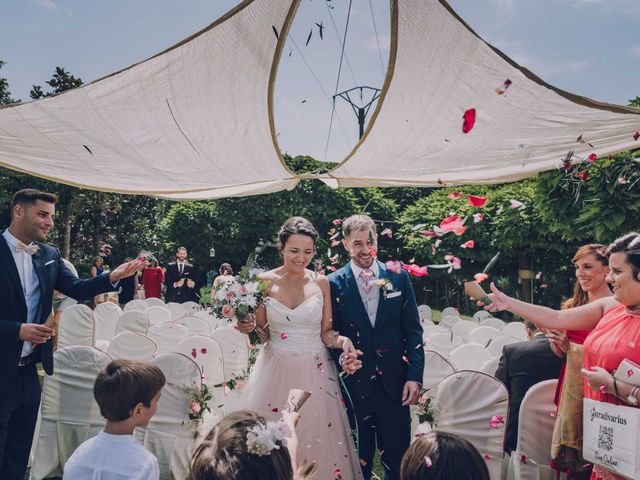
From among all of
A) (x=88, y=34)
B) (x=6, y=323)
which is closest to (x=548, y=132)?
(x=6, y=323)

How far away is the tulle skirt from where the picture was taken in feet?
11.5

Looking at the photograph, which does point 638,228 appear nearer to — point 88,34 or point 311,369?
point 311,369

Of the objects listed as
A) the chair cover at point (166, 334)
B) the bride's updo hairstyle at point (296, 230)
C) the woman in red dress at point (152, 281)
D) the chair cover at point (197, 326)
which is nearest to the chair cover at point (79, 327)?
the chair cover at point (166, 334)

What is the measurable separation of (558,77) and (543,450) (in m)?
2.34

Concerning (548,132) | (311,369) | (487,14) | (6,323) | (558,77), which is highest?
(487,14)

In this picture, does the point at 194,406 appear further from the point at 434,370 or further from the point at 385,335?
the point at 434,370

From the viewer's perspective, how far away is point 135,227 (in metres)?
29.7

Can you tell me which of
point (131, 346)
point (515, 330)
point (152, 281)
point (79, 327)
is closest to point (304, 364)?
point (131, 346)

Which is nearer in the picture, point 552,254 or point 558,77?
point 558,77

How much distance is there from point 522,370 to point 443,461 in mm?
2065

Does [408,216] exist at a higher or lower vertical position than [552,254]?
higher

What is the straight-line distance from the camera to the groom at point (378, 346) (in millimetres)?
3330

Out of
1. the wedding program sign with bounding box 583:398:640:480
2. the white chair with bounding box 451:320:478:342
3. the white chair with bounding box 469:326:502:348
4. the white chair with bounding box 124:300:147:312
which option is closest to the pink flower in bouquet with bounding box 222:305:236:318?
the wedding program sign with bounding box 583:398:640:480

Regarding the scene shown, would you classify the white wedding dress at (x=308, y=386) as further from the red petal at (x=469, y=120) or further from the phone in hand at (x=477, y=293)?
the red petal at (x=469, y=120)
